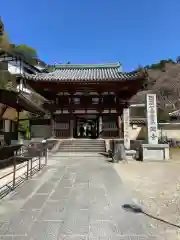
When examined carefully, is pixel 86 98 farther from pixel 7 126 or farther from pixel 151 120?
pixel 151 120

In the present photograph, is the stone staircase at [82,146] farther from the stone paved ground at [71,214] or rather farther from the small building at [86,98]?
the stone paved ground at [71,214]

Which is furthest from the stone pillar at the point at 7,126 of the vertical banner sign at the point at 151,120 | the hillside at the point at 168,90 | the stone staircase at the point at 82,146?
the hillside at the point at 168,90

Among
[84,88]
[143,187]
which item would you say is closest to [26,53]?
[84,88]

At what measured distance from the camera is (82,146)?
1612 centimetres

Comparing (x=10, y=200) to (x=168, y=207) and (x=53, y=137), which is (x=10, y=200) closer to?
(x=168, y=207)

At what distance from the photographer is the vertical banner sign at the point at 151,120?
41.6ft

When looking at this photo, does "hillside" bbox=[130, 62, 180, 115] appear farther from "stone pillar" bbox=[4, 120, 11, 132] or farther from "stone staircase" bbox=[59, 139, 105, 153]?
"stone pillar" bbox=[4, 120, 11, 132]

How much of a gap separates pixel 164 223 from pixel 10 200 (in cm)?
308

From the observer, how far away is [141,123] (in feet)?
81.5

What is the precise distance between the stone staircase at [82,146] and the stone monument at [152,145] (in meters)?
3.90

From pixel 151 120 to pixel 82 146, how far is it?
5570 mm

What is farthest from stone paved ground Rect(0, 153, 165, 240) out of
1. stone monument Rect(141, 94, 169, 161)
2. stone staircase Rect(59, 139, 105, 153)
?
stone staircase Rect(59, 139, 105, 153)

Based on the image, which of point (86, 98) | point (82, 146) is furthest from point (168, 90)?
point (82, 146)

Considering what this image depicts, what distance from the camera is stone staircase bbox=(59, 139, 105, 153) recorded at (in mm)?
15656
